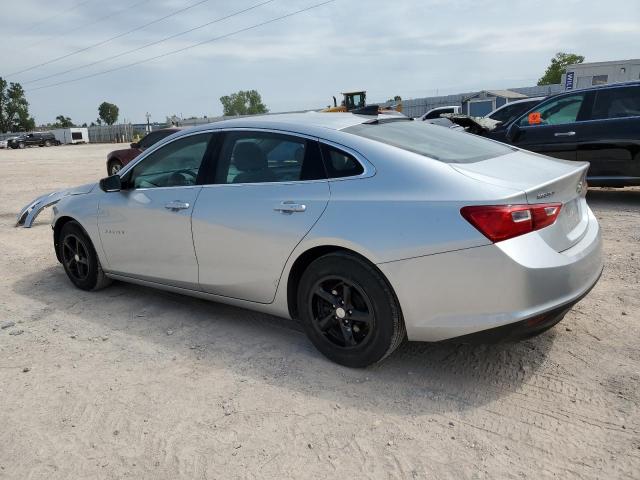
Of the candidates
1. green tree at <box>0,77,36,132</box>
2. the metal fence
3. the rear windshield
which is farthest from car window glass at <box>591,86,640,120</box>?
green tree at <box>0,77,36,132</box>

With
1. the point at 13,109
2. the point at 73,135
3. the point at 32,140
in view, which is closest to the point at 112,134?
the point at 73,135

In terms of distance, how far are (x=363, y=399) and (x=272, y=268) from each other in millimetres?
1040

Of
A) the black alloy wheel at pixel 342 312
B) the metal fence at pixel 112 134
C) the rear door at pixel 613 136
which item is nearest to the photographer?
the black alloy wheel at pixel 342 312

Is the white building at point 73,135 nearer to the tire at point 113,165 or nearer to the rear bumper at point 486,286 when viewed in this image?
the tire at point 113,165

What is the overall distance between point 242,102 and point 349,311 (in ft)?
460

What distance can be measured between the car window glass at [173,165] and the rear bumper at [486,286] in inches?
75.3

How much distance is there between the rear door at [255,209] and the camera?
3.45m

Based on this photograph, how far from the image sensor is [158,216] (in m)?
4.28

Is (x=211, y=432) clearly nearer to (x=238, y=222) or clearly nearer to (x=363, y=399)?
(x=363, y=399)

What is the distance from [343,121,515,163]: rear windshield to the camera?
3.37 m

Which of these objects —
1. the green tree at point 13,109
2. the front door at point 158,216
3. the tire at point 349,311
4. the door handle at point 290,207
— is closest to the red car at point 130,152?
the front door at point 158,216

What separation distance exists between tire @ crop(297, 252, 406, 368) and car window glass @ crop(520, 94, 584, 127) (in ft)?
21.8

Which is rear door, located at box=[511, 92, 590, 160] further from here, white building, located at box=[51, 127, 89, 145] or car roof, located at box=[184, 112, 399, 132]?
white building, located at box=[51, 127, 89, 145]

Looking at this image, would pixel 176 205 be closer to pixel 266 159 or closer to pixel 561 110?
pixel 266 159
